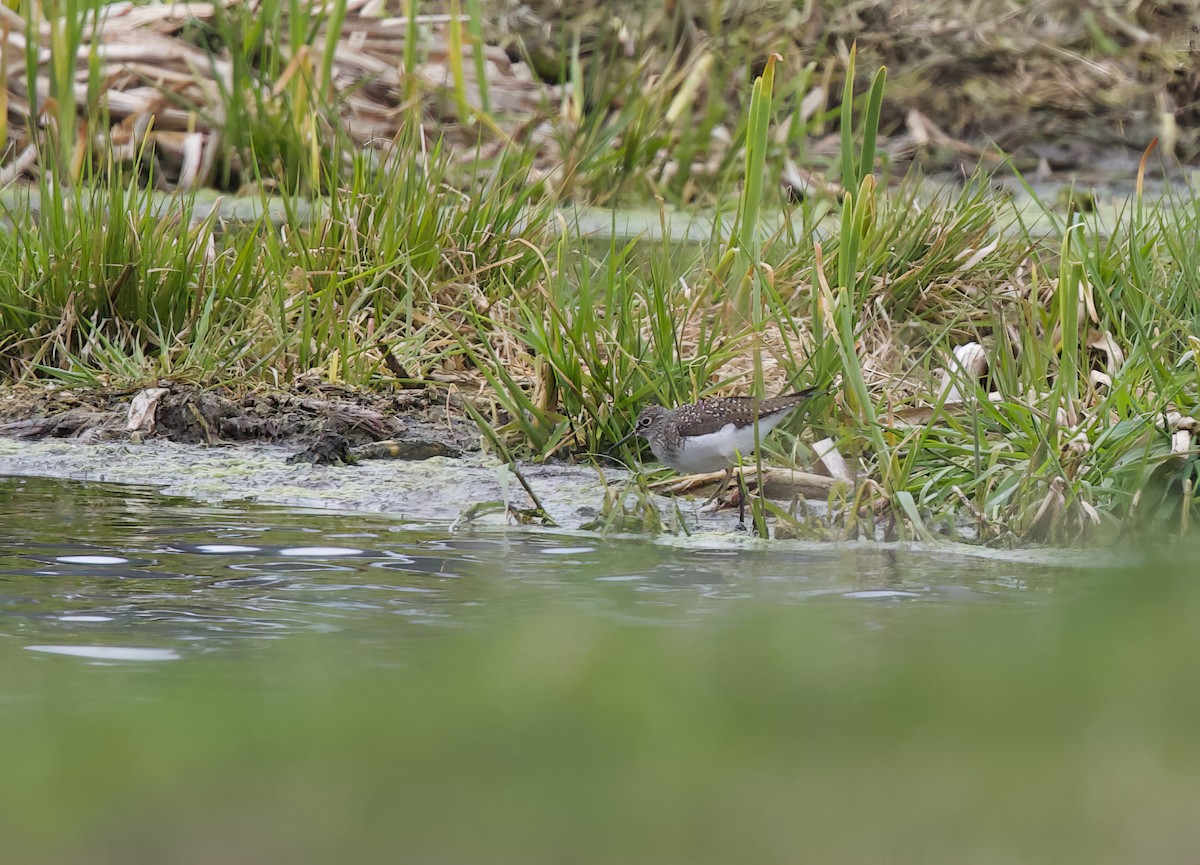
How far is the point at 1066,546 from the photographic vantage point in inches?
167

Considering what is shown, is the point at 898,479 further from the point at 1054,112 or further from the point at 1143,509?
the point at 1054,112

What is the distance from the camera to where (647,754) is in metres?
1.33

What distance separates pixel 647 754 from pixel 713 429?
3418 mm

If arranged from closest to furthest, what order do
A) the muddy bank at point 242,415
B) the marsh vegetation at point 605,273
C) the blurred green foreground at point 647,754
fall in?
the blurred green foreground at point 647,754 → the marsh vegetation at point 605,273 → the muddy bank at point 242,415

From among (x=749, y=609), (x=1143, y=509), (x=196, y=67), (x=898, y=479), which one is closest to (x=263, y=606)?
(x=749, y=609)

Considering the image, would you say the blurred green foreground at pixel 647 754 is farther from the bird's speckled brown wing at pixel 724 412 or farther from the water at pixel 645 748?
the bird's speckled brown wing at pixel 724 412

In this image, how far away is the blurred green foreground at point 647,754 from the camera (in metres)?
1.18

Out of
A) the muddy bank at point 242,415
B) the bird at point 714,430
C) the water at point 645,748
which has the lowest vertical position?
the muddy bank at point 242,415

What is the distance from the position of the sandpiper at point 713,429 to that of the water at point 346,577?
0.43 m

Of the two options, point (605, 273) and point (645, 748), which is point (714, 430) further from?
point (645, 748)

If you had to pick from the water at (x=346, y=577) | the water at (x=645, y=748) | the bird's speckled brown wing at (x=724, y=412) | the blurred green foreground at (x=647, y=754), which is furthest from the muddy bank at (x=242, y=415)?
the blurred green foreground at (x=647, y=754)

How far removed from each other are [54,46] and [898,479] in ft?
16.5

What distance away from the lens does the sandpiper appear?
15.5 ft

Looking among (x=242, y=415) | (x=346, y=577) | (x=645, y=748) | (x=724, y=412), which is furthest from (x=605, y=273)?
(x=645, y=748)
